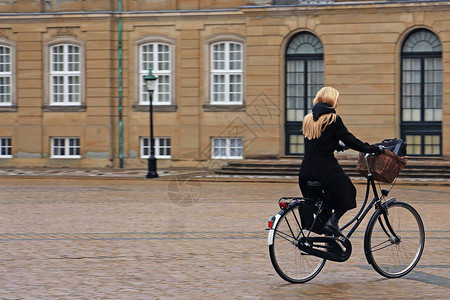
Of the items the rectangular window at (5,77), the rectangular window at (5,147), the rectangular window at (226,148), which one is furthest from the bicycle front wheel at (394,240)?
the rectangular window at (5,77)

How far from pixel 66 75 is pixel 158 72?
3460mm

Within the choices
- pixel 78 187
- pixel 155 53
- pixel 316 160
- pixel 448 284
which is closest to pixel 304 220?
pixel 316 160

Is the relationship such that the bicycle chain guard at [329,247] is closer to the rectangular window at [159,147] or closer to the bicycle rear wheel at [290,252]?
the bicycle rear wheel at [290,252]

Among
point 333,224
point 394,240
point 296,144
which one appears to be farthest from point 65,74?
point 333,224

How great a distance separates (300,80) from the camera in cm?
3044

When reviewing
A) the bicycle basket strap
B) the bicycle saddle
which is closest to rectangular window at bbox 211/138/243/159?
the bicycle basket strap

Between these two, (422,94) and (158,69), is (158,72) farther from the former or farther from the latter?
(422,94)

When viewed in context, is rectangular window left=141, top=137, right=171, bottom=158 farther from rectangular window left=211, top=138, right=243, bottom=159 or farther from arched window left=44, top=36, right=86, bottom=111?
arched window left=44, top=36, right=86, bottom=111

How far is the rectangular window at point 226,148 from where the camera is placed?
3112 centimetres

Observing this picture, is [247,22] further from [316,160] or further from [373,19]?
[316,160]

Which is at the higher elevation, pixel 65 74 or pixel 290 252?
pixel 65 74

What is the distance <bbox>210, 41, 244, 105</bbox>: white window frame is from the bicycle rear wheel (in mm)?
23067

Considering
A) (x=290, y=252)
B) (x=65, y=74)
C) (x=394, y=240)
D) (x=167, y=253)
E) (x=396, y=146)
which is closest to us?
(x=290, y=252)

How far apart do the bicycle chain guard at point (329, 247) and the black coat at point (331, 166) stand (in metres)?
0.31
